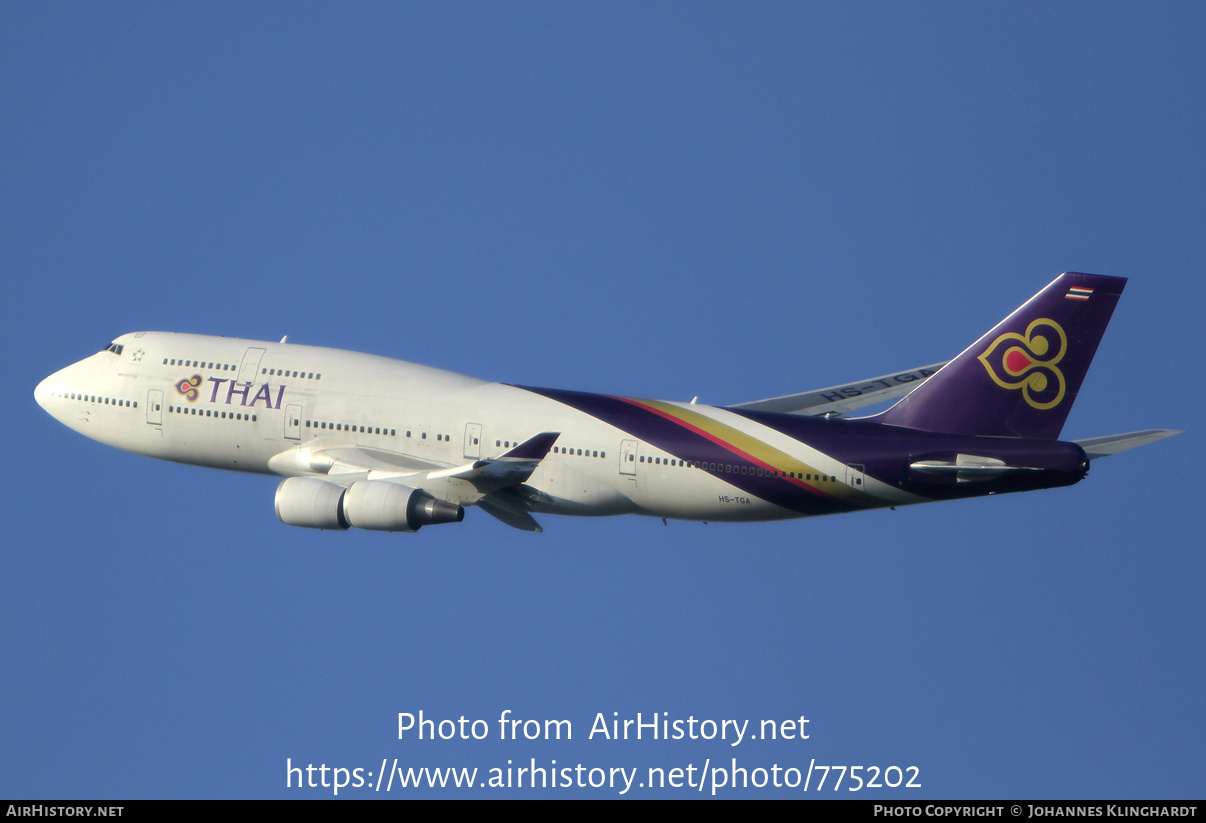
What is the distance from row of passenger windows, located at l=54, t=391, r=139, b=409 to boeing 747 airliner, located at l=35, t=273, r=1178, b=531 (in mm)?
90

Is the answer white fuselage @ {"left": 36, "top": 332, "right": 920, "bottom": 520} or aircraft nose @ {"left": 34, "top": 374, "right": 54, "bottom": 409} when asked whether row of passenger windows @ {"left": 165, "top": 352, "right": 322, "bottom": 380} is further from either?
aircraft nose @ {"left": 34, "top": 374, "right": 54, "bottom": 409}

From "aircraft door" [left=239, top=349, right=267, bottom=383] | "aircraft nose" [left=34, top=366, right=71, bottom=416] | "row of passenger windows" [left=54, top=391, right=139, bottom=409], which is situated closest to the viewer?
"aircraft door" [left=239, top=349, right=267, bottom=383]

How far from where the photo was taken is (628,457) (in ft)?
154

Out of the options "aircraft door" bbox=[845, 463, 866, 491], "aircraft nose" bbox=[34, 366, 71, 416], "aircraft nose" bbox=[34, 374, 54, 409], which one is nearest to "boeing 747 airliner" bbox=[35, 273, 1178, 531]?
"aircraft door" bbox=[845, 463, 866, 491]

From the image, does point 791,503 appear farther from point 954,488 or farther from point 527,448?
point 527,448

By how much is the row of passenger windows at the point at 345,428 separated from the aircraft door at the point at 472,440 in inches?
79.3

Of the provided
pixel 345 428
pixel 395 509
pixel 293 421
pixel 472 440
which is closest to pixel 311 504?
pixel 395 509

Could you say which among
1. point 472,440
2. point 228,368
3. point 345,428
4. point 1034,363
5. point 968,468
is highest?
point 1034,363

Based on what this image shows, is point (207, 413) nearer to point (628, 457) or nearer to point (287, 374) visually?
point (287, 374)

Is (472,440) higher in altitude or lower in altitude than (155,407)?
lower

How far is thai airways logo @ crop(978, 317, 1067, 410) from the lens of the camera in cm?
4497

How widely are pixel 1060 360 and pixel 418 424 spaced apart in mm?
19691

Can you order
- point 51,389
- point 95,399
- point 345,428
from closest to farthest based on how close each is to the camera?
point 345,428
point 95,399
point 51,389

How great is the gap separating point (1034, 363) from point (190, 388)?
27022 millimetres
